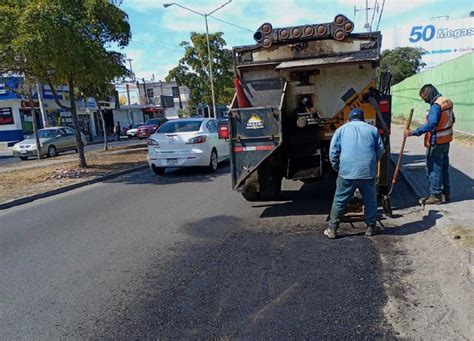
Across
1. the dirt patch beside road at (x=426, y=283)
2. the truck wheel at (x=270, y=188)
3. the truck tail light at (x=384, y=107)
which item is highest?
the truck tail light at (x=384, y=107)

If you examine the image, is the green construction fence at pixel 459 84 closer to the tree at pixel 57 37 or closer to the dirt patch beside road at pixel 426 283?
the dirt patch beside road at pixel 426 283

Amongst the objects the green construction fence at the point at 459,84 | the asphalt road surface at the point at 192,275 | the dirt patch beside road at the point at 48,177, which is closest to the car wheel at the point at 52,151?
the dirt patch beside road at the point at 48,177

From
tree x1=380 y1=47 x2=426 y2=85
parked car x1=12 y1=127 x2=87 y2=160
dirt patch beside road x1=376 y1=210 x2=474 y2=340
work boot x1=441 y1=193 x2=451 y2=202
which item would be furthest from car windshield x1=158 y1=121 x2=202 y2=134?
tree x1=380 y1=47 x2=426 y2=85

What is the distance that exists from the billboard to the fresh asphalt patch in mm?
56939

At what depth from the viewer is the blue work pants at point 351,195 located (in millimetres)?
5367

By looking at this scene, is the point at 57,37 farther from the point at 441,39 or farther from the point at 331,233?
the point at 441,39

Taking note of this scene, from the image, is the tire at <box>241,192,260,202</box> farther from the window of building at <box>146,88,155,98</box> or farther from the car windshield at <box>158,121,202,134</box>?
the window of building at <box>146,88,155,98</box>

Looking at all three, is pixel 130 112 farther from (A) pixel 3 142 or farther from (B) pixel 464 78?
(B) pixel 464 78

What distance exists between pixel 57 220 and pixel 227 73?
2888 centimetres

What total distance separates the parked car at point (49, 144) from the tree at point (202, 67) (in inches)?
482

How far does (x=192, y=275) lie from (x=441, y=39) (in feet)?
199

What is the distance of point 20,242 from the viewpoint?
638 centimetres

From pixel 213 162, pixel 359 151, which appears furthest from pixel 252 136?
pixel 213 162

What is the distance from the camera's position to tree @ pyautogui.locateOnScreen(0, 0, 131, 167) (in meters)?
10.5
